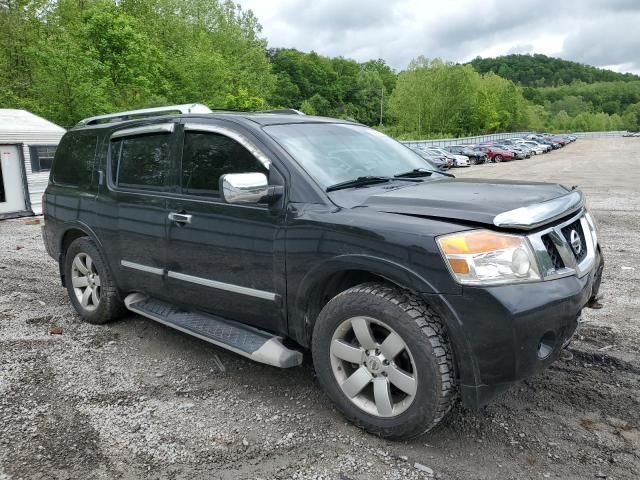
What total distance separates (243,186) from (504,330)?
154 centimetres

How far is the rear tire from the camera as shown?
467 cm

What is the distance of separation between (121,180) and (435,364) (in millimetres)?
3013

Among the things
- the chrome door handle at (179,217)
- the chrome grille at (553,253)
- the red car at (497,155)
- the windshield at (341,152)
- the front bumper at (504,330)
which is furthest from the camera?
the red car at (497,155)

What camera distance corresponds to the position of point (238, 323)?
12.1ft

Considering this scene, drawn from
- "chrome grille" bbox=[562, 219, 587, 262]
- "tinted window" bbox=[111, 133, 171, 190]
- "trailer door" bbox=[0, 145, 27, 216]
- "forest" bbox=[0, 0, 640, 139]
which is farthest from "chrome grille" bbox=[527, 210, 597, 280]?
"forest" bbox=[0, 0, 640, 139]

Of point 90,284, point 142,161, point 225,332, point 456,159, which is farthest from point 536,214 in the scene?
point 456,159

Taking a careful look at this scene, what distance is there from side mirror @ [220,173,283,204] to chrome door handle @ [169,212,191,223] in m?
0.69

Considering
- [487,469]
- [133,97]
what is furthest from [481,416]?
[133,97]

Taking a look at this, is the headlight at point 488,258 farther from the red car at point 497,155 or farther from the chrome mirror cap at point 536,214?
the red car at point 497,155

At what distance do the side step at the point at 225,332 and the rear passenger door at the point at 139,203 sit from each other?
0.42ft

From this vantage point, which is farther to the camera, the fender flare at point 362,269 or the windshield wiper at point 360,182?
the windshield wiper at point 360,182

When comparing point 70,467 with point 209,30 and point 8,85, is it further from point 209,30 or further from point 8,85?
point 209,30

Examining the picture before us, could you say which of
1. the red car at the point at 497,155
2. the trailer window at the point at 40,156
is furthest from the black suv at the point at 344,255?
the red car at the point at 497,155

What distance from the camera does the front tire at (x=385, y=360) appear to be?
2.66 metres
